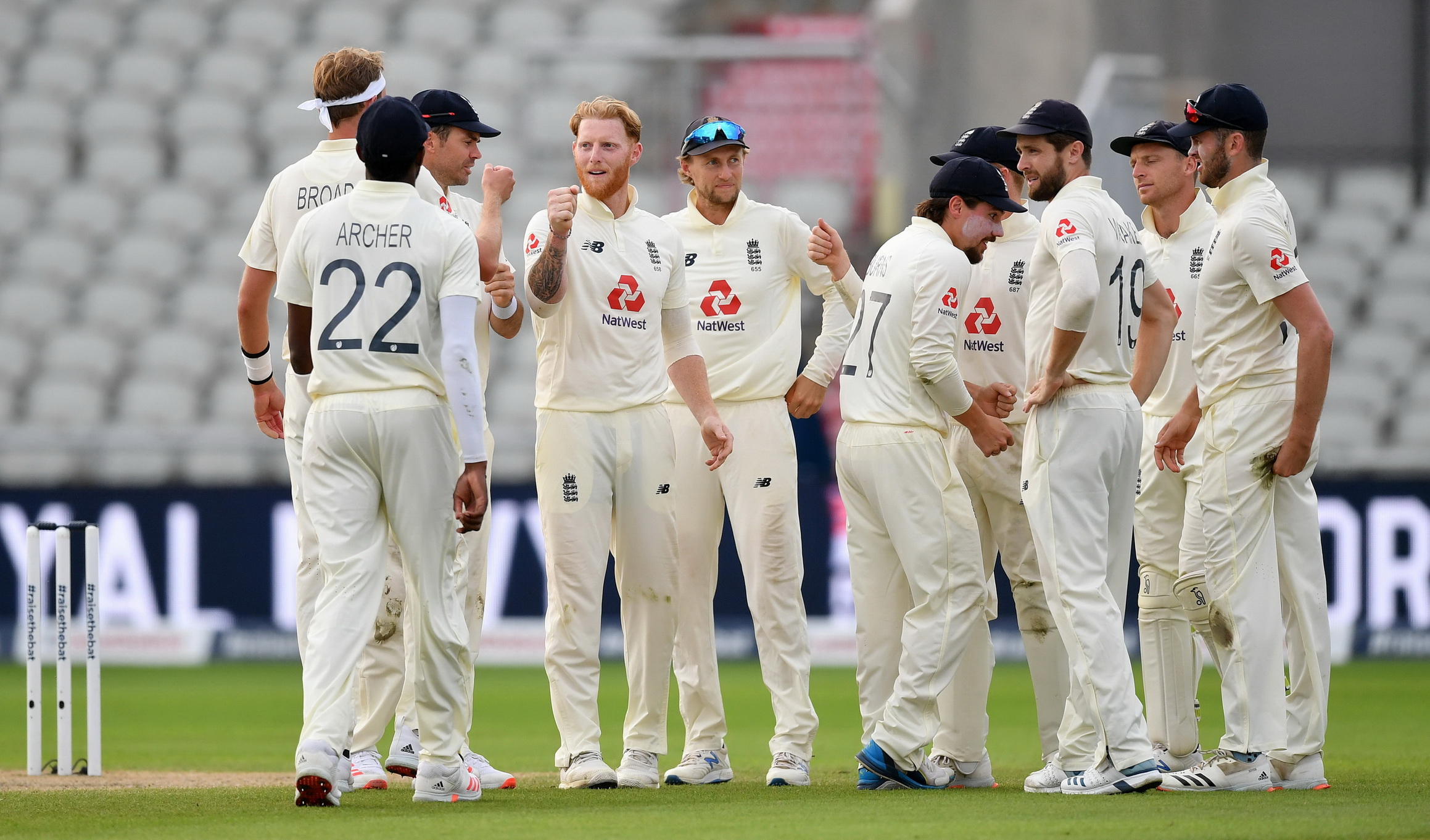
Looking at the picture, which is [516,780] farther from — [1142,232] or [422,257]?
[1142,232]

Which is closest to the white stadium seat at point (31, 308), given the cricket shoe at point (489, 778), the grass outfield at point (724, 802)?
the grass outfield at point (724, 802)

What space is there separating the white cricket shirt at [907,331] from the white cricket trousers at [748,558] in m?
0.50

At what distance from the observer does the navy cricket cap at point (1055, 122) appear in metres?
5.86

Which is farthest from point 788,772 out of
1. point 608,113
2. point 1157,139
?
point 1157,139

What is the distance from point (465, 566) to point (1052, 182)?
2549 millimetres

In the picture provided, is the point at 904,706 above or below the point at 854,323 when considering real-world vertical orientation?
below

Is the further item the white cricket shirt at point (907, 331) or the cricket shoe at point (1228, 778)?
the white cricket shirt at point (907, 331)

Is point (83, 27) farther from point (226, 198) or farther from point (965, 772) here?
point (965, 772)

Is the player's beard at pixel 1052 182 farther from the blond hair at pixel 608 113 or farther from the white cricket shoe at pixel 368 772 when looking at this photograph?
the white cricket shoe at pixel 368 772

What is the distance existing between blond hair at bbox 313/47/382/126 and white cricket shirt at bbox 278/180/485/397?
2.71ft

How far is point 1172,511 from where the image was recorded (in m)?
6.45

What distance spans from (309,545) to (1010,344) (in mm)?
2776

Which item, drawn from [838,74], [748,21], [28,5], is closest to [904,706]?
[838,74]

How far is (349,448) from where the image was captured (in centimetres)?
515
